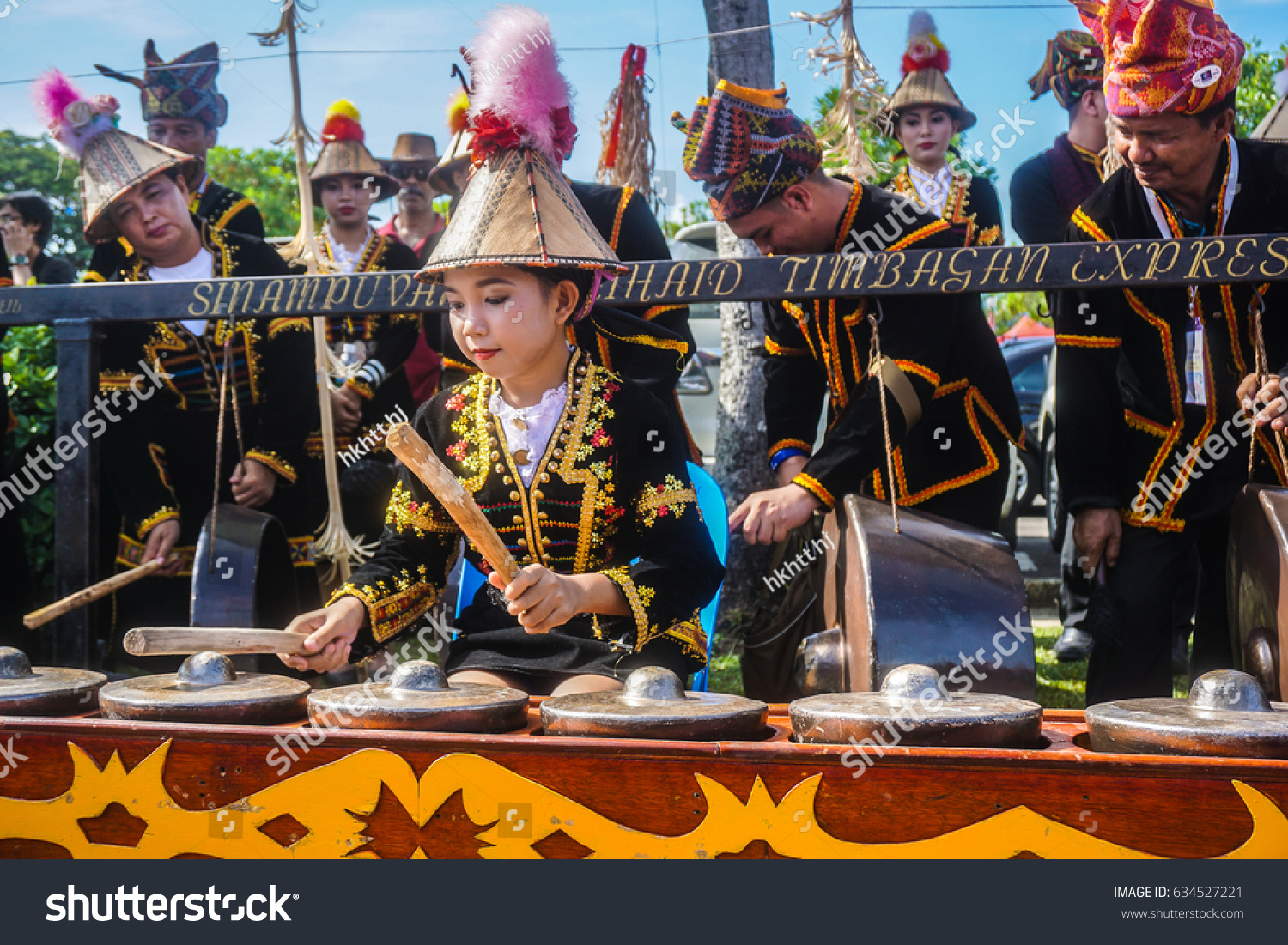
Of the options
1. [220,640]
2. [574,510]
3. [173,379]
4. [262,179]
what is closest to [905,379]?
[574,510]

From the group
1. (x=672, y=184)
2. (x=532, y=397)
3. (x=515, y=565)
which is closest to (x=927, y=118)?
(x=672, y=184)

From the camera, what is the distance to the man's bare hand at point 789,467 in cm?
278

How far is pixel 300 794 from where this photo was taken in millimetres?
1649

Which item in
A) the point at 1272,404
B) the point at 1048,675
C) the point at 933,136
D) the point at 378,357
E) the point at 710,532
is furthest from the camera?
the point at 933,136

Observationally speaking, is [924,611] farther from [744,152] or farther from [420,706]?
[744,152]

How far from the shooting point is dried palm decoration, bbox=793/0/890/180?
4008mm

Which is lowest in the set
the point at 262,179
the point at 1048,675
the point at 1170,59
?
the point at 1048,675

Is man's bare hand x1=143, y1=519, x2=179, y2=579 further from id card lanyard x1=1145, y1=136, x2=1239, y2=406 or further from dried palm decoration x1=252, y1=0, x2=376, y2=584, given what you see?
id card lanyard x1=1145, y1=136, x2=1239, y2=406

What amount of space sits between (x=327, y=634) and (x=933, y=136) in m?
3.79

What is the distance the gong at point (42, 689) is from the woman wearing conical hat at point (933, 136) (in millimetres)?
3439

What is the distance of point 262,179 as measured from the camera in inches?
1041

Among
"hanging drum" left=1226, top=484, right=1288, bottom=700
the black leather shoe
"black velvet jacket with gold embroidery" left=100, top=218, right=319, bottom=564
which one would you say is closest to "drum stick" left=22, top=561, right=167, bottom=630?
"black velvet jacket with gold embroidery" left=100, top=218, right=319, bottom=564

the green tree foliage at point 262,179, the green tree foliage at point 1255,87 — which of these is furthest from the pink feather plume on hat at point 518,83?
the green tree foliage at point 262,179

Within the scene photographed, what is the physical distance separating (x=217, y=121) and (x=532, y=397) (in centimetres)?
326
